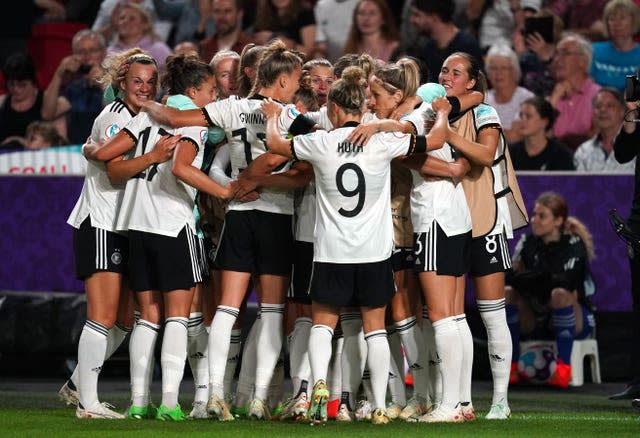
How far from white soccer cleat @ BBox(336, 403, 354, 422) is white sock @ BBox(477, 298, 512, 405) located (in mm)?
902

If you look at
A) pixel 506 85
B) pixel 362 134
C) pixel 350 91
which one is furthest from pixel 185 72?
pixel 506 85

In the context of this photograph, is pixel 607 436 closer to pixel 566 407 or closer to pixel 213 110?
pixel 566 407

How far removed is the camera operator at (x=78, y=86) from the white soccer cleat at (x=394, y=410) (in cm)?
575

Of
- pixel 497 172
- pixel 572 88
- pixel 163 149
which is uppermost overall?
pixel 572 88

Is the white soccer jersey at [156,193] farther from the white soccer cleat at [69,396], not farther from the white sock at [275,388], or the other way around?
the white soccer cleat at [69,396]

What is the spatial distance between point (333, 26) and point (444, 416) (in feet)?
23.2

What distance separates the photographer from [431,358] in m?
7.99

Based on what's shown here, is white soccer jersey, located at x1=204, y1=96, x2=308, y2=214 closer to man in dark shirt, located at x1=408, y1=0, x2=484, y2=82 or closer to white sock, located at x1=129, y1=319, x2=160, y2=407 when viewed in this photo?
white sock, located at x1=129, y1=319, x2=160, y2=407

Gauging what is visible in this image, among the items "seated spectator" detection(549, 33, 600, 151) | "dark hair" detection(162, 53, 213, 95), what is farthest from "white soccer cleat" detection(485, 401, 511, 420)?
"seated spectator" detection(549, 33, 600, 151)

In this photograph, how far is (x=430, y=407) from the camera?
305 inches

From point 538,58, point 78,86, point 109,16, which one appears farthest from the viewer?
point 109,16

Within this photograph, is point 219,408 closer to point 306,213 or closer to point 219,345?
point 219,345

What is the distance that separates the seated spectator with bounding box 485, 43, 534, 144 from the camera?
484 inches

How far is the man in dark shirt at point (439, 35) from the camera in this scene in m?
12.8
